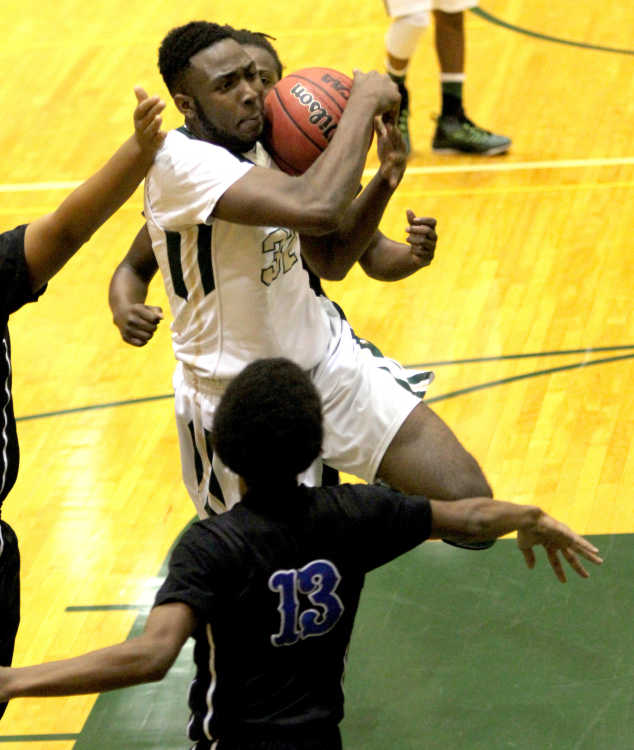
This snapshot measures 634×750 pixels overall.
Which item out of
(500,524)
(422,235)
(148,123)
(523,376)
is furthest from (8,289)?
(523,376)

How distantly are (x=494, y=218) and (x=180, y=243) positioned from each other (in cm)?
422

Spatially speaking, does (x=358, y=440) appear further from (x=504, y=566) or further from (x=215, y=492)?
(x=504, y=566)

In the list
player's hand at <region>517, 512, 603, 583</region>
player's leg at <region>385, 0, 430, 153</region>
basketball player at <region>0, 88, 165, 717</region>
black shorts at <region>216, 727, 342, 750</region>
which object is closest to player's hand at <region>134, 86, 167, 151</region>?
basketball player at <region>0, 88, 165, 717</region>

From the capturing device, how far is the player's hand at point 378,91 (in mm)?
3809

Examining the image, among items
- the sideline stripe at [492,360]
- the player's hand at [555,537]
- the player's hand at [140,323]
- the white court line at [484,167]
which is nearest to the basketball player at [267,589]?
the player's hand at [555,537]

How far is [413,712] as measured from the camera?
14.5 ft

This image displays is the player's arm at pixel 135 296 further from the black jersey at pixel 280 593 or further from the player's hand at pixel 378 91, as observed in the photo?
the black jersey at pixel 280 593

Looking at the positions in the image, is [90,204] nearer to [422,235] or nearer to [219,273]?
[219,273]

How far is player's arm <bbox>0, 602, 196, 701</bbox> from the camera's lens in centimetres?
271

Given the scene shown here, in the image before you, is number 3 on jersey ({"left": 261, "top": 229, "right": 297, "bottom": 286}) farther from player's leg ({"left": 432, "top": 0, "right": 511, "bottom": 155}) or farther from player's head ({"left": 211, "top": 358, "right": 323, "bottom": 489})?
player's leg ({"left": 432, "top": 0, "right": 511, "bottom": 155})

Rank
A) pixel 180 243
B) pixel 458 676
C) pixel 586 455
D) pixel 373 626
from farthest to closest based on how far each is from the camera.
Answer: pixel 586 455, pixel 373 626, pixel 458 676, pixel 180 243

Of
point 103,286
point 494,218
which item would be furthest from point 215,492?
point 494,218

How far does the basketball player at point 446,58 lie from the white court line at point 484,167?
17cm

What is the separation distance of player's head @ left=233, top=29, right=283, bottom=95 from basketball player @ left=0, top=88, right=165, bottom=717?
2.03 ft
